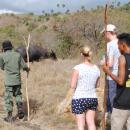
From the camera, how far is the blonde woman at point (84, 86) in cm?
709

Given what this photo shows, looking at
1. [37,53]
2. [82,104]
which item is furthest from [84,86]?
[37,53]

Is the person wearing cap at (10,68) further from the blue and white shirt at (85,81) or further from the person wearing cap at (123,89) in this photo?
the person wearing cap at (123,89)

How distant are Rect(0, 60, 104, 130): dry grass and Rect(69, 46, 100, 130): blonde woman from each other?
203cm

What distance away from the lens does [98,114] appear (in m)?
9.82

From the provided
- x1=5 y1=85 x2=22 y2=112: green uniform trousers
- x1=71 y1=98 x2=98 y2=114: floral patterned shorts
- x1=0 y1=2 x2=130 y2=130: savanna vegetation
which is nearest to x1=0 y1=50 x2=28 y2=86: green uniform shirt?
x1=5 y1=85 x2=22 y2=112: green uniform trousers

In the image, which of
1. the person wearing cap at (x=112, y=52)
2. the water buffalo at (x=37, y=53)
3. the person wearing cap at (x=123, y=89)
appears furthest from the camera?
the water buffalo at (x=37, y=53)

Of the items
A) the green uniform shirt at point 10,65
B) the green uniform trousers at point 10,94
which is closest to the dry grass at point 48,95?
the green uniform trousers at point 10,94

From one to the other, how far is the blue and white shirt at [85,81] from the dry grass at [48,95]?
2.16 metres

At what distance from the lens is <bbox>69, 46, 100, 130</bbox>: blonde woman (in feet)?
23.2

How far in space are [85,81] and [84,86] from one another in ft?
0.26

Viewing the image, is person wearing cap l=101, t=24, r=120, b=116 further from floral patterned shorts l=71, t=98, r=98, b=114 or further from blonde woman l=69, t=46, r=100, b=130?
floral patterned shorts l=71, t=98, r=98, b=114

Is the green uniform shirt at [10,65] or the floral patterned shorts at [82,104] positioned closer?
the floral patterned shorts at [82,104]

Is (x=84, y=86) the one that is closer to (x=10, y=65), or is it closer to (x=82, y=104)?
(x=82, y=104)

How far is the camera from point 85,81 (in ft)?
23.3
